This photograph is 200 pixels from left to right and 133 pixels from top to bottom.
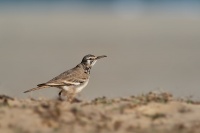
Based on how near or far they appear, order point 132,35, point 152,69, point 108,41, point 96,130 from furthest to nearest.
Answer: point 132,35, point 108,41, point 152,69, point 96,130

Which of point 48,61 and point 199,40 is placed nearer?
point 48,61

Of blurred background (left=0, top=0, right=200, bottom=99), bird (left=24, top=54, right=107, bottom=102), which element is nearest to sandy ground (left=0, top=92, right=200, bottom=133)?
bird (left=24, top=54, right=107, bottom=102)

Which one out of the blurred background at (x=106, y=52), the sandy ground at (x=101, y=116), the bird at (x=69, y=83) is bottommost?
the sandy ground at (x=101, y=116)

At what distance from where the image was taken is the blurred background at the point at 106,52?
2238 cm

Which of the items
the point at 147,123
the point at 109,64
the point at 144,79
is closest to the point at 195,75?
the point at 144,79

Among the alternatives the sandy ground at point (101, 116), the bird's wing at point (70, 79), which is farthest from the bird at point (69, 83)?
the sandy ground at point (101, 116)

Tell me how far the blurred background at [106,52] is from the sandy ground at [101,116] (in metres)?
2.28

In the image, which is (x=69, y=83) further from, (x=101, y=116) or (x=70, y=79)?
(x=101, y=116)

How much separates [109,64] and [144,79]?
459 cm

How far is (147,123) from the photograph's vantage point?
10742 millimetres

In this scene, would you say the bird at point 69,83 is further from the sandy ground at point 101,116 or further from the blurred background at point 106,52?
the sandy ground at point 101,116

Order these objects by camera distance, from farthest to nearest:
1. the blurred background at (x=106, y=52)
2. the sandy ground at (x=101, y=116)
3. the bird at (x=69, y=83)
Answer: the blurred background at (x=106, y=52)
the bird at (x=69, y=83)
the sandy ground at (x=101, y=116)

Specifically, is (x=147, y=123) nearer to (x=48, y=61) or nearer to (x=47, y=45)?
(x=48, y=61)

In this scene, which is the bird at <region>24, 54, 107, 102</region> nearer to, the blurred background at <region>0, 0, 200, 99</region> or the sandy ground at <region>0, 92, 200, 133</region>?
the blurred background at <region>0, 0, 200, 99</region>
